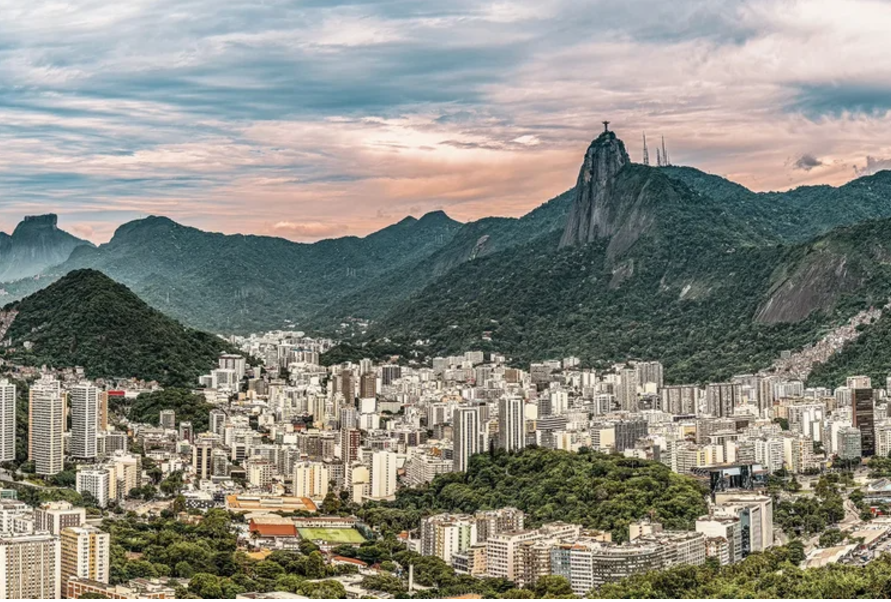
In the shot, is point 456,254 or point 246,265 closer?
point 456,254

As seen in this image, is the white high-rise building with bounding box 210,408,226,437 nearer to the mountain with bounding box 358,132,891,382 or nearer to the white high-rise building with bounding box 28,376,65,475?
the white high-rise building with bounding box 28,376,65,475

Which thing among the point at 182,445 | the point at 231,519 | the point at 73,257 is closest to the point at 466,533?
the point at 231,519

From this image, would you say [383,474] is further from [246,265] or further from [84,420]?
[246,265]

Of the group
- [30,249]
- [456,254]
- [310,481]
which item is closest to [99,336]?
[310,481]

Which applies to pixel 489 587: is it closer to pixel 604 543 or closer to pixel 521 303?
pixel 604 543

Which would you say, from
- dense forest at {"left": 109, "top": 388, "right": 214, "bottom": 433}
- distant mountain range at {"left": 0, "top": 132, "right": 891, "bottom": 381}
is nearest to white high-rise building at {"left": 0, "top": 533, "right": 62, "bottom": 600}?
dense forest at {"left": 109, "top": 388, "right": 214, "bottom": 433}

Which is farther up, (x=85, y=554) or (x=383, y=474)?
(x=383, y=474)

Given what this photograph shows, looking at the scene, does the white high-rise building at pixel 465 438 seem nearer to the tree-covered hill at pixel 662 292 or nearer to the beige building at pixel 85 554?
the beige building at pixel 85 554
